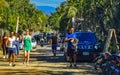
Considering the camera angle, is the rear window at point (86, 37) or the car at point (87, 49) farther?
the rear window at point (86, 37)

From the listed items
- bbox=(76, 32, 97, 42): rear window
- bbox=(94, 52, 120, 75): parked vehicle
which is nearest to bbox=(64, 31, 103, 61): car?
bbox=(76, 32, 97, 42): rear window

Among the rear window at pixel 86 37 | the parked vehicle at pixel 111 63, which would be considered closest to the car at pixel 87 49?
the rear window at pixel 86 37

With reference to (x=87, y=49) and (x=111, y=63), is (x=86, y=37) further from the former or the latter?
(x=111, y=63)

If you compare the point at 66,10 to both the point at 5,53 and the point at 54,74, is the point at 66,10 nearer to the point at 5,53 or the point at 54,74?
the point at 5,53

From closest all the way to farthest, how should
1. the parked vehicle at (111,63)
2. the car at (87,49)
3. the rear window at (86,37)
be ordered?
the parked vehicle at (111,63), the car at (87,49), the rear window at (86,37)

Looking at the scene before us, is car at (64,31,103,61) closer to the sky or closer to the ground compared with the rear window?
closer to the ground

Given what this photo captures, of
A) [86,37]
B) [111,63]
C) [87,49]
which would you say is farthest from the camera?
[86,37]

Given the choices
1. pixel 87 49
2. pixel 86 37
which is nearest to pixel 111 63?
pixel 87 49

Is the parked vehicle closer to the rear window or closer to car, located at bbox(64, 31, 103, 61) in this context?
car, located at bbox(64, 31, 103, 61)

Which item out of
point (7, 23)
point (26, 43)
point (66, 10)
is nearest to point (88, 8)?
point (7, 23)

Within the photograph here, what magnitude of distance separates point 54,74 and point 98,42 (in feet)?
26.5

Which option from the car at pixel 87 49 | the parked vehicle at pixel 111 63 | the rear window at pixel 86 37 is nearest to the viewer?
the parked vehicle at pixel 111 63

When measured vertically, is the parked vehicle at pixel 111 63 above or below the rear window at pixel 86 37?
below

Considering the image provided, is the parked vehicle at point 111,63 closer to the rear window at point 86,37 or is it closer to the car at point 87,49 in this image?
the car at point 87,49
